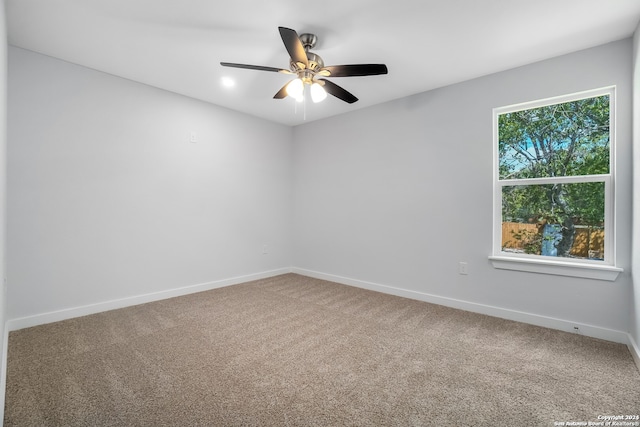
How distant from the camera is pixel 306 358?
6.97 feet

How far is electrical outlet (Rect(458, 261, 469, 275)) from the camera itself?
10.3 feet

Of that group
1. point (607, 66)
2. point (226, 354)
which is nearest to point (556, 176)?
point (607, 66)

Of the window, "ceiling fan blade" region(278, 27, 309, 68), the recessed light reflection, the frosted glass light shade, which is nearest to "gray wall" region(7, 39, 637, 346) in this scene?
the window

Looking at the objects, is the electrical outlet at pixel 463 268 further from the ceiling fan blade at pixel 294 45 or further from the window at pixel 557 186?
the ceiling fan blade at pixel 294 45

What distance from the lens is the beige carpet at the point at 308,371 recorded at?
1.54m

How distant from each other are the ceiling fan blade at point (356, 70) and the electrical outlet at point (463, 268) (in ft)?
6.91

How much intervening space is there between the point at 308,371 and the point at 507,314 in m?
2.10

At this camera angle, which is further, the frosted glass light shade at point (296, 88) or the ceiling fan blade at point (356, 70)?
the frosted glass light shade at point (296, 88)

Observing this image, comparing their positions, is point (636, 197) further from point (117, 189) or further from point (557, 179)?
point (117, 189)

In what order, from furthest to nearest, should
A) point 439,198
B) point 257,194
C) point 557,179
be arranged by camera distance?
point 257,194 < point 439,198 < point 557,179

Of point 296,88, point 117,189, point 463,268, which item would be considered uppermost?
point 296,88

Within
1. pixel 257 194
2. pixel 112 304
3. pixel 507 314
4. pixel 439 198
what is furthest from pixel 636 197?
pixel 112 304

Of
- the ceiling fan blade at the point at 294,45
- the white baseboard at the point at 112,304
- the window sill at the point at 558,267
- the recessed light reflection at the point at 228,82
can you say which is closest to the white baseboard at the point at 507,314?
the window sill at the point at 558,267

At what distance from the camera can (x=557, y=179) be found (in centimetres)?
271
